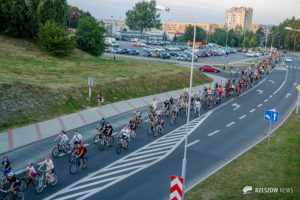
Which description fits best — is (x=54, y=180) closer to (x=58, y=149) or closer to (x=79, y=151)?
(x=79, y=151)

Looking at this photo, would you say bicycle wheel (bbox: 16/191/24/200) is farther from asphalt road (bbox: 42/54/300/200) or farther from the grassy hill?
the grassy hill

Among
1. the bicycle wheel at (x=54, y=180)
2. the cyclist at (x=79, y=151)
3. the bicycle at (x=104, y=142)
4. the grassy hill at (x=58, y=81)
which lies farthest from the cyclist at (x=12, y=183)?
the grassy hill at (x=58, y=81)

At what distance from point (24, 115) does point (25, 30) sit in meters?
30.6

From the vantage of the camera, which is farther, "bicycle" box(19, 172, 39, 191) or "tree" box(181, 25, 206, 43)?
"tree" box(181, 25, 206, 43)

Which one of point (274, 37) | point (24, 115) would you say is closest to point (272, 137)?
point (24, 115)

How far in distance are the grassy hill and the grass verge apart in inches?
544

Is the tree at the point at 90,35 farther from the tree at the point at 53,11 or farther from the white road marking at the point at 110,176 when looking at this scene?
the white road marking at the point at 110,176

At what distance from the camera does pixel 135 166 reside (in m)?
21.2

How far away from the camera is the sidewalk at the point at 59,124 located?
78.1ft

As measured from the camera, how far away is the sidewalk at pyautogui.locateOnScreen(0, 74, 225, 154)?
23.8m

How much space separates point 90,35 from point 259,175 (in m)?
44.9

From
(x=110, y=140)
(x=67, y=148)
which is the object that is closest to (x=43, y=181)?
(x=67, y=148)

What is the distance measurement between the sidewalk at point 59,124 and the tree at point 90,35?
2463 cm

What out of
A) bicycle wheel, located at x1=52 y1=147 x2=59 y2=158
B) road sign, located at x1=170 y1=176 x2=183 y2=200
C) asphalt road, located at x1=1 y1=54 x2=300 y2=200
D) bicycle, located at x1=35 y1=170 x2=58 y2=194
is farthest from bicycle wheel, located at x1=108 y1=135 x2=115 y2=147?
road sign, located at x1=170 y1=176 x2=183 y2=200
